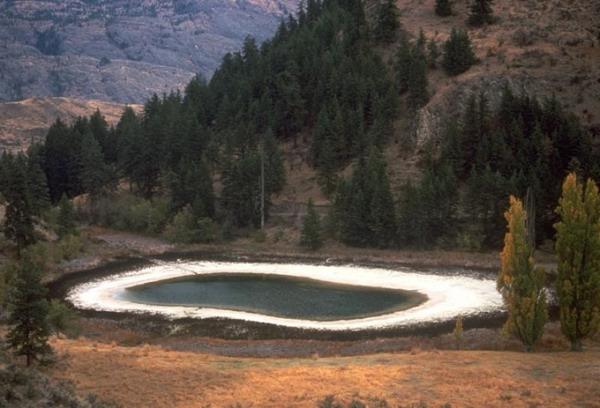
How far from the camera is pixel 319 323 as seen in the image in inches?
2147

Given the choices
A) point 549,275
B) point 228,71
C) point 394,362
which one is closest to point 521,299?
point 394,362

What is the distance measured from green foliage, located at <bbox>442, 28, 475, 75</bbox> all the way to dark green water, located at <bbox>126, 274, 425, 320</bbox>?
5717 cm

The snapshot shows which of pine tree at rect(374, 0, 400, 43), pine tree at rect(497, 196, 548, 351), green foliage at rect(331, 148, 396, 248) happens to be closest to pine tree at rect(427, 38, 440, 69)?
pine tree at rect(374, 0, 400, 43)

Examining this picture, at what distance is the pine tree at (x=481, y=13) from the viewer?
122188 mm

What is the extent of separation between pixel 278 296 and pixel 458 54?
6499cm

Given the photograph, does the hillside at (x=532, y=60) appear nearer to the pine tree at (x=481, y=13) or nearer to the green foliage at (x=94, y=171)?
the pine tree at (x=481, y=13)

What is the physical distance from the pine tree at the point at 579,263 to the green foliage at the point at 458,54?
7734 centimetres

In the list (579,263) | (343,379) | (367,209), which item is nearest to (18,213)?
(367,209)

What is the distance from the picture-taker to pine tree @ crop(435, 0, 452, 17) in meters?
131

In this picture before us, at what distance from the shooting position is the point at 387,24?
12769 centimetres

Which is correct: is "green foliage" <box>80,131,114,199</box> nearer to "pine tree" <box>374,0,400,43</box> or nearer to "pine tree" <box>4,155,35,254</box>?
"pine tree" <box>4,155,35,254</box>

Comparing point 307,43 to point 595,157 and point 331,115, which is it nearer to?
point 331,115

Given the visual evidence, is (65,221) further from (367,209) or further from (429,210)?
(429,210)

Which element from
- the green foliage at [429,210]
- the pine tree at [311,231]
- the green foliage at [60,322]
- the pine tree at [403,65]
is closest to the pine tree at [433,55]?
the pine tree at [403,65]
